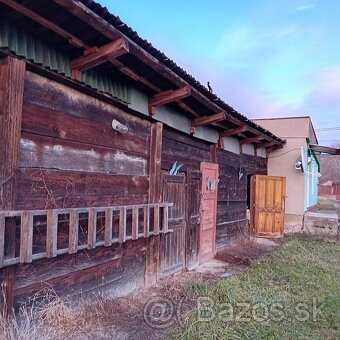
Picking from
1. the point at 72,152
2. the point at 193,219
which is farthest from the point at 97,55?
the point at 193,219

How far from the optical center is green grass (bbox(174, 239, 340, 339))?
314cm

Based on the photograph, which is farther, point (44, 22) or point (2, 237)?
point (44, 22)

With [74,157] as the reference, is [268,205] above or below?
below

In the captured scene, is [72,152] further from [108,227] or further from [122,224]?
[122,224]

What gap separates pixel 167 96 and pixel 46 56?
5.80 ft

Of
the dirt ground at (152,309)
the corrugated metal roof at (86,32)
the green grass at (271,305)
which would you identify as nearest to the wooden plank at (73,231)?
the dirt ground at (152,309)

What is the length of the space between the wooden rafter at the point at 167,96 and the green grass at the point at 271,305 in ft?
8.00

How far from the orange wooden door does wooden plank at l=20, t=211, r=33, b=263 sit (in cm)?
413

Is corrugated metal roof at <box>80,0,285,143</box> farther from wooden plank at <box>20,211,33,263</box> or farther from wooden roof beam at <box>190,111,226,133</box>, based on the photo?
wooden plank at <box>20,211,33,263</box>

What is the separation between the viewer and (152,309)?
12.5ft

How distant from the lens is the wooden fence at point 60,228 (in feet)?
8.23

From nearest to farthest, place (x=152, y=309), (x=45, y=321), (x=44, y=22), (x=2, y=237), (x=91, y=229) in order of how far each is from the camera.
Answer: (x=2, y=237), (x=44, y=22), (x=45, y=321), (x=91, y=229), (x=152, y=309)

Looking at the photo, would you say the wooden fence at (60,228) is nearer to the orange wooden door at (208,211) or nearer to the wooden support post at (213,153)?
the orange wooden door at (208,211)

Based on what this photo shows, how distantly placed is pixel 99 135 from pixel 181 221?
2516 millimetres
